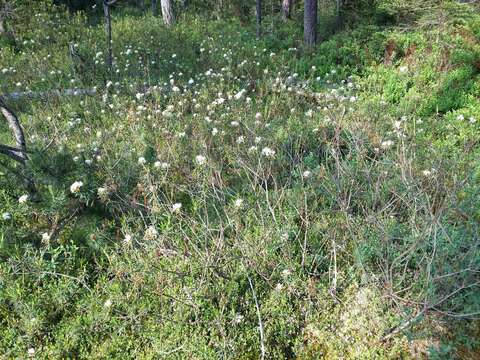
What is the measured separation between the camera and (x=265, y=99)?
23.9ft

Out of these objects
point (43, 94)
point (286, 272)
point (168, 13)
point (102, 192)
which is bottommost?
point (286, 272)

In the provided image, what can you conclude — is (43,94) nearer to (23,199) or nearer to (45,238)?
(23,199)

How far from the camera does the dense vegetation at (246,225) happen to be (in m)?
3.14

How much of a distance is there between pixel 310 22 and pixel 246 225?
24.2ft

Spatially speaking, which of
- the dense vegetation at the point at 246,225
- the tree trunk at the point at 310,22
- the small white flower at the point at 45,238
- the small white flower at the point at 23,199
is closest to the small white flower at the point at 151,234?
the dense vegetation at the point at 246,225

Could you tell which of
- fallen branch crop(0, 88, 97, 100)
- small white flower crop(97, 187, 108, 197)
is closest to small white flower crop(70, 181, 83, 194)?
small white flower crop(97, 187, 108, 197)

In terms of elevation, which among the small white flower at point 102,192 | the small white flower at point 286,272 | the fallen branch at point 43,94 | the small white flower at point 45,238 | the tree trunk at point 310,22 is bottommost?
the small white flower at point 286,272

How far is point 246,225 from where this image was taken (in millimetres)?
3936

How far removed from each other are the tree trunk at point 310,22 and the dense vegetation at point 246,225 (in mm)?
2685

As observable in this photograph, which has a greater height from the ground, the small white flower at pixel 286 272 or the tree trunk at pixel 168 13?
the tree trunk at pixel 168 13

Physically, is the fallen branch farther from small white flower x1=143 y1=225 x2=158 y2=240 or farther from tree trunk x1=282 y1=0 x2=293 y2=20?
tree trunk x1=282 y1=0 x2=293 y2=20

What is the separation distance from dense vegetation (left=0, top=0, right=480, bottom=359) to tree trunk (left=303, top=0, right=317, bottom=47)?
106 inches

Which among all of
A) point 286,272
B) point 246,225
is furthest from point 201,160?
point 286,272

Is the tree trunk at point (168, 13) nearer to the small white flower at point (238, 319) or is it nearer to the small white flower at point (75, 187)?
the small white flower at point (75, 187)
